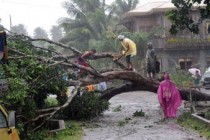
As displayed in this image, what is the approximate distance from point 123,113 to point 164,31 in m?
18.2

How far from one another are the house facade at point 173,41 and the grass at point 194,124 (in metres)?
19.6

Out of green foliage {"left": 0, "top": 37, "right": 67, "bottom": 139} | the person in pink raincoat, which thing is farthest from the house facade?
green foliage {"left": 0, "top": 37, "right": 67, "bottom": 139}

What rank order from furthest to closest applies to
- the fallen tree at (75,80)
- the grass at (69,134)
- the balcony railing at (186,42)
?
1. the balcony railing at (186,42)
2. the fallen tree at (75,80)
3. the grass at (69,134)

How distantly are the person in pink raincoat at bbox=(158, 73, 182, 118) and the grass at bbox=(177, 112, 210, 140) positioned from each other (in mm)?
403

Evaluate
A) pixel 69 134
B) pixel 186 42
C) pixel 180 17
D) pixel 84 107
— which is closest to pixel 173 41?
pixel 186 42

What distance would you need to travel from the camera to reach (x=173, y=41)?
32.8 m

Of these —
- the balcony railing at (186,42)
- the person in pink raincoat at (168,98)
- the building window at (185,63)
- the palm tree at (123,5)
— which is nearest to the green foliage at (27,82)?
the person in pink raincoat at (168,98)

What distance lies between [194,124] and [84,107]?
154 inches

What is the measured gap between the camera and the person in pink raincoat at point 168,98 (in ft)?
46.1

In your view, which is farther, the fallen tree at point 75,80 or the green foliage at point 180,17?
the fallen tree at point 75,80

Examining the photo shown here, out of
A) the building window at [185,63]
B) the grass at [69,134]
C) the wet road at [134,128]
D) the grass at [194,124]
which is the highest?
the building window at [185,63]

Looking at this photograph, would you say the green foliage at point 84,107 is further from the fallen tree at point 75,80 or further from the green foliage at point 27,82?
the green foliage at point 27,82

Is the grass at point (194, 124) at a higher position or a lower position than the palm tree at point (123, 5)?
lower

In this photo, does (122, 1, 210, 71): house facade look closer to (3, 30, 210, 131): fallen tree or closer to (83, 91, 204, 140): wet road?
(3, 30, 210, 131): fallen tree
